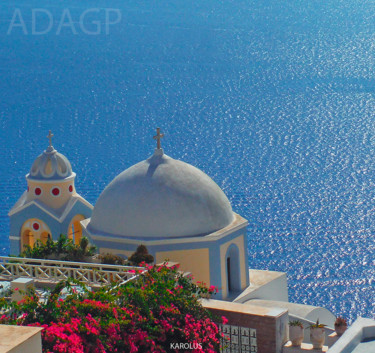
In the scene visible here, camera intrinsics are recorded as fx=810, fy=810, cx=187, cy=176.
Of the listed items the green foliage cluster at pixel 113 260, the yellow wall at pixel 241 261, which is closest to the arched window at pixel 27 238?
the green foliage cluster at pixel 113 260

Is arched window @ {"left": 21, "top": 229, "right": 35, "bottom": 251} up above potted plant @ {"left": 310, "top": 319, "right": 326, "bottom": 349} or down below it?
above

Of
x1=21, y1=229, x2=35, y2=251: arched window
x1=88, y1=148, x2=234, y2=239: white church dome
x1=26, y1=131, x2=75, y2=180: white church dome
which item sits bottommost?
x1=21, y1=229, x2=35, y2=251: arched window

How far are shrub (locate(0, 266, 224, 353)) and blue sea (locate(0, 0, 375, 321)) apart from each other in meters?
23.3

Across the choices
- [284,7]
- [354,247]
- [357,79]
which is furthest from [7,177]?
[284,7]

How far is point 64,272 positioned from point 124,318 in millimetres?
5211

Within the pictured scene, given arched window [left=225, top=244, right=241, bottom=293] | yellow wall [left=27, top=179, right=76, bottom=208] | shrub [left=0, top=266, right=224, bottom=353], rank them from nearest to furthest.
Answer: shrub [left=0, top=266, right=224, bottom=353], arched window [left=225, top=244, right=241, bottom=293], yellow wall [left=27, top=179, right=76, bottom=208]

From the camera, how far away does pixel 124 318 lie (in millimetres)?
14867

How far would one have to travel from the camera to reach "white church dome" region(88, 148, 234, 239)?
23.4 meters

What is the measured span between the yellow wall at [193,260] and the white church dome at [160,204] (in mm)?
527

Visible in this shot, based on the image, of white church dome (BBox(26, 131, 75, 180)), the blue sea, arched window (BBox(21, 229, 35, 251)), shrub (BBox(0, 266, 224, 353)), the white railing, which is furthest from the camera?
the blue sea

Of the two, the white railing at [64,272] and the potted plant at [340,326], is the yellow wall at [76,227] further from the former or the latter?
the potted plant at [340,326]

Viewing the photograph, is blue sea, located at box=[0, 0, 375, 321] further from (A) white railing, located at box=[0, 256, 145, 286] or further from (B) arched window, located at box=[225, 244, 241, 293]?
(A) white railing, located at box=[0, 256, 145, 286]

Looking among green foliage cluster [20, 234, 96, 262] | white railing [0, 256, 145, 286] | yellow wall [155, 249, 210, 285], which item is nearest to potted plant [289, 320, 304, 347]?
white railing [0, 256, 145, 286]

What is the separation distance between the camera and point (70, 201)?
27.3 m
